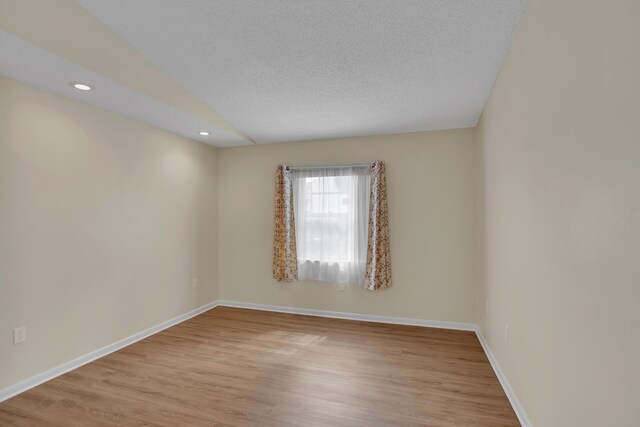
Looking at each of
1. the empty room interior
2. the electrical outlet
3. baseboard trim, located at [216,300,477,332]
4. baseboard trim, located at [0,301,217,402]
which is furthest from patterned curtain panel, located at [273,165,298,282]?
the electrical outlet

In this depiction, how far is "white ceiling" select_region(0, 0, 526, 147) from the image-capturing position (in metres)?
1.99

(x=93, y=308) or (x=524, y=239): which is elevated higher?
(x=524, y=239)

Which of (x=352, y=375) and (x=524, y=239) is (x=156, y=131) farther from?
(x=524, y=239)

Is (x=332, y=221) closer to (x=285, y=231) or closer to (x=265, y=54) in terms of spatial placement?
(x=285, y=231)

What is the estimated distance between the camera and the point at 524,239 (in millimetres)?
1914

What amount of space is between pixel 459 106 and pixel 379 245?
1.81m

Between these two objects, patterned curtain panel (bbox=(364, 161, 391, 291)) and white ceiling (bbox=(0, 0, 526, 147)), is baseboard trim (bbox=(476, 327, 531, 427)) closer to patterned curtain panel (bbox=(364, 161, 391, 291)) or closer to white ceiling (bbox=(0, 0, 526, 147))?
patterned curtain panel (bbox=(364, 161, 391, 291))

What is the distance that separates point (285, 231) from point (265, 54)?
244 centimetres

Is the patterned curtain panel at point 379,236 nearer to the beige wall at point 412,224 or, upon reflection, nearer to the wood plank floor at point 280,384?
the beige wall at point 412,224

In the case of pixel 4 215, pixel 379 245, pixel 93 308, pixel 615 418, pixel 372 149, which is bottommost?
pixel 93 308

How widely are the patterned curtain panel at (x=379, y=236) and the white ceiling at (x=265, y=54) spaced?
0.85 m

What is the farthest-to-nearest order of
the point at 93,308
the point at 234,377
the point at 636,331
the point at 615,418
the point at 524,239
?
the point at 93,308 < the point at 234,377 < the point at 524,239 < the point at 615,418 < the point at 636,331

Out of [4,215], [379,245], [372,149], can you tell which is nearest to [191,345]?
[4,215]

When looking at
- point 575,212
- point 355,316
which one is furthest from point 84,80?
point 355,316
